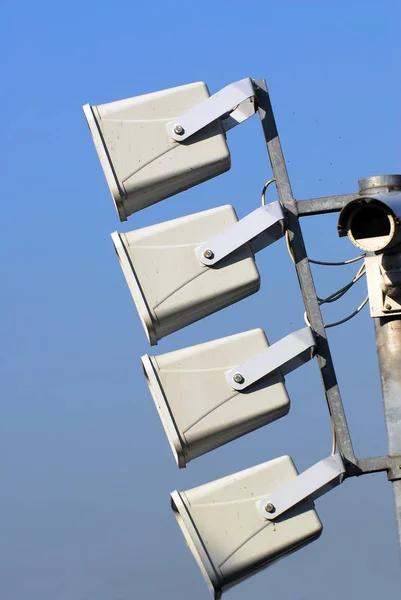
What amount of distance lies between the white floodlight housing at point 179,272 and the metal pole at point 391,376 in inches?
28.9

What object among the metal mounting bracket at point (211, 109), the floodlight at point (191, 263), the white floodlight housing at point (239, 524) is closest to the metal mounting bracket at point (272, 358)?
the floodlight at point (191, 263)

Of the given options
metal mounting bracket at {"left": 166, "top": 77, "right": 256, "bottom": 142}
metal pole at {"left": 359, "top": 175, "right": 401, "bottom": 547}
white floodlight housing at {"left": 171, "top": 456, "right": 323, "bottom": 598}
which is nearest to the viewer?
metal pole at {"left": 359, "top": 175, "right": 401, "bottom": 547}

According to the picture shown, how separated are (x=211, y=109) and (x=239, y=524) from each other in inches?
87.1

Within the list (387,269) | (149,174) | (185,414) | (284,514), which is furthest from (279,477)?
(149,174)

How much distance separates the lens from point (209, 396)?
260 inches

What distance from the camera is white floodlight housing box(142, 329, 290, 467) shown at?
651 cm

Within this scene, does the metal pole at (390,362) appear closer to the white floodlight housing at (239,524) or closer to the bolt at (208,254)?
the white floodlight housing at (239,524)

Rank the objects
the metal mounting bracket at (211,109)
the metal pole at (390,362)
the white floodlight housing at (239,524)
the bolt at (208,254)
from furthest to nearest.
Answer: the metal mounting bracket at (211,109) < the bolt at (208,254) < the white floodlight housing at (239,524) < the metal pole at (390,362)

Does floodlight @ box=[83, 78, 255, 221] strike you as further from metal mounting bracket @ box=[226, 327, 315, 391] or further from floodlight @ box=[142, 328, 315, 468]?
metal mounting bracket @ box=[226, 327, 315, 391]

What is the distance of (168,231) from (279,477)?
4.75 feet

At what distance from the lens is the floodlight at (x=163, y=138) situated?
6.67m

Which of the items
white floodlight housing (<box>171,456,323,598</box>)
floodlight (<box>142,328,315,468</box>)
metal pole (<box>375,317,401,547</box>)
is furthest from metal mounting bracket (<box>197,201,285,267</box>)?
white floodlight housing (<box>171,456,323,598</box>)

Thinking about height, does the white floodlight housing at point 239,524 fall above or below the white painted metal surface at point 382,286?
below

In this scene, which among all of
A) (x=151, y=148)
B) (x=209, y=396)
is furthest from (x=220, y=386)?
(x=151, y=148)
